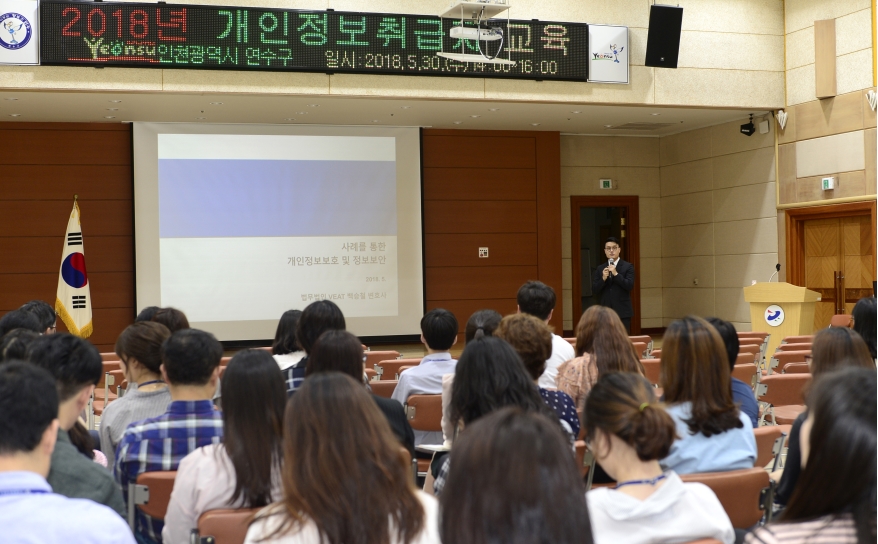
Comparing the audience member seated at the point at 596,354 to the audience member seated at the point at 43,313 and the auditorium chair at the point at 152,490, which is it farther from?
the audience member seated at the point at 43,313

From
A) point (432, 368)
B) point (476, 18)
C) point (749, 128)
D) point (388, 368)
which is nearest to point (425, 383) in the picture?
point (432, 368)

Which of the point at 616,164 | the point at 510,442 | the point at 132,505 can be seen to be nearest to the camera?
the point at 510,442

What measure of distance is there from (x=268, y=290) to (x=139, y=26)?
3995 mm

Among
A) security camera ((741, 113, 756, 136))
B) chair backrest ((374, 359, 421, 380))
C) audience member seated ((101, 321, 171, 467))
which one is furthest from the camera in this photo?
security camera ((741, 113, 756, 136))

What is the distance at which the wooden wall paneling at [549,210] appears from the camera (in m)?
12.7

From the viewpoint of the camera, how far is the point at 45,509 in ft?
4.98

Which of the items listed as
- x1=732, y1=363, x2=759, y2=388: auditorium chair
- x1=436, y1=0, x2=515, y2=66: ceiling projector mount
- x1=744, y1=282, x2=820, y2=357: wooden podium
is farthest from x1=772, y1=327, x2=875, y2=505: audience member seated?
x1=744, y1=282, x2=820, y2=357: wooden podium

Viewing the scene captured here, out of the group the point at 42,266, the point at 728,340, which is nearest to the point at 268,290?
the point at 42,266

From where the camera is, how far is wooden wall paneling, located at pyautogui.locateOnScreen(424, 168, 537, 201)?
12320 millimetres

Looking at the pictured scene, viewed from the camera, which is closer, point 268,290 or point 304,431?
point 304,431

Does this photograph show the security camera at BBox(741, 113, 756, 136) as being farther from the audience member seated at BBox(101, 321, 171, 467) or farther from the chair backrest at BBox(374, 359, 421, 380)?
the audience member seated at BBox(101, 321, 171, 467)

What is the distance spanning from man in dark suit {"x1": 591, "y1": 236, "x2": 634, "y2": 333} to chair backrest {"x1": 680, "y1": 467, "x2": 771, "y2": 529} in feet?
22.1

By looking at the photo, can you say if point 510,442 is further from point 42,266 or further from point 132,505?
point 42,266

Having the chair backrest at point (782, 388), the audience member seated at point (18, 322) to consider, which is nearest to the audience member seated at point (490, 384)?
the chair backrest at point (782, 388)
